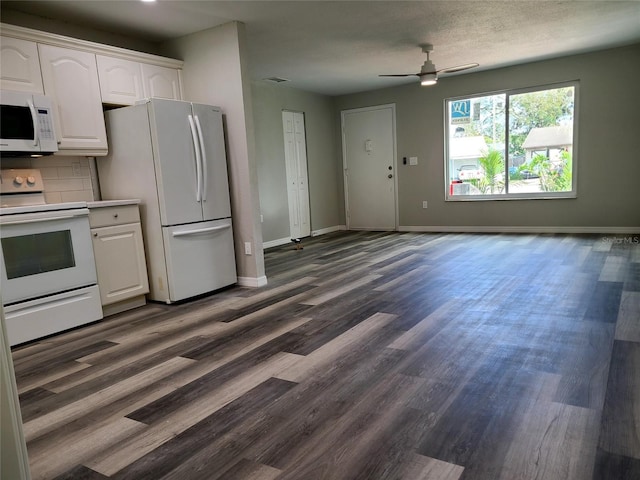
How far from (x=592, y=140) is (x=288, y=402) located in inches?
230

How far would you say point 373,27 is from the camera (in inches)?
164

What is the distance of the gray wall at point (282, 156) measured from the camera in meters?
6.34

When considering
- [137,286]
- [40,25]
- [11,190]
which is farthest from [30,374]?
[40,25]

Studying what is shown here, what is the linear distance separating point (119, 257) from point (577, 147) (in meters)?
5.86

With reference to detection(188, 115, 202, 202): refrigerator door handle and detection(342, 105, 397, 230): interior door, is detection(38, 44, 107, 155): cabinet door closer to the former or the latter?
detection(188, 115, 202, 202): refrigerator door handle

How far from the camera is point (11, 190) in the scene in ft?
10.2

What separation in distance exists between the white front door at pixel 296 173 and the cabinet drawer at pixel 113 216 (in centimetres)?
355

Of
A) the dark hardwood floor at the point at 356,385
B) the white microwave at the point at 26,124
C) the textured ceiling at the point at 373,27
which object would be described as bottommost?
the dark hardwood floor at the point at 356,385

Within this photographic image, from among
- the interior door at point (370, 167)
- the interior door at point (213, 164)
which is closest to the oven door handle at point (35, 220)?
the interior door at point (213, 164)

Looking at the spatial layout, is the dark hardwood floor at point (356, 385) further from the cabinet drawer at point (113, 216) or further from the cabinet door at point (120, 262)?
the cabinet drawer at point (113, 216)

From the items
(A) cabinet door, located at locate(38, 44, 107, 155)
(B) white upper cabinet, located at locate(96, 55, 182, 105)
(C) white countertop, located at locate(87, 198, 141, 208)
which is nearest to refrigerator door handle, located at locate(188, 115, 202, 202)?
(C) white countertop, located at locate(87, 198, 141, 208)

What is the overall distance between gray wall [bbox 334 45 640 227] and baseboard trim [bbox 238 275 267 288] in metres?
3.94

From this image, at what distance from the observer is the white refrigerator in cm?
346

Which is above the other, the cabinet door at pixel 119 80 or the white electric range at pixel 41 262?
the cabinet door at pixel 119 80
